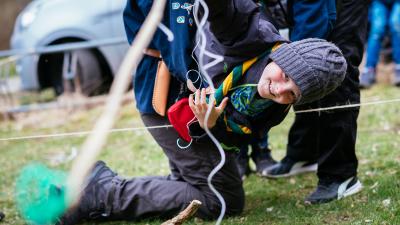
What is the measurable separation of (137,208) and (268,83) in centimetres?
106

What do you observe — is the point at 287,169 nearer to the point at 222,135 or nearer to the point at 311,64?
the point at 222,135

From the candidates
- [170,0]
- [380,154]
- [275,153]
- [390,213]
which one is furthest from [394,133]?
[170,0]

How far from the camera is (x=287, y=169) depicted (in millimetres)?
3889

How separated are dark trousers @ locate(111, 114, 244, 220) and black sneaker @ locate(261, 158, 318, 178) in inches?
28.7

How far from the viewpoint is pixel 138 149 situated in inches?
201

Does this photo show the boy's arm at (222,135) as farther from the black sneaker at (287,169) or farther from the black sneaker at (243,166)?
the black sneaker at (287,169)

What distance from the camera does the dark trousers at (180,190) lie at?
10.2 ft

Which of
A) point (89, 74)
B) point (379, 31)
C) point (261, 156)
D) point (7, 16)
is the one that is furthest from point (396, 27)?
point (7, 16)

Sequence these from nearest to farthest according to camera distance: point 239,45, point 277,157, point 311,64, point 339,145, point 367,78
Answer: point 311,64 → point 239,45 → point 339,145 → point 277,157 → point 367,78

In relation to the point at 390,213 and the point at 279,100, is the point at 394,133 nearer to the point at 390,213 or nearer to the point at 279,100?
the point at 390,213

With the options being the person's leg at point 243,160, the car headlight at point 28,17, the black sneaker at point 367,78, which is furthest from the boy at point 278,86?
the car headlight at point 28,17

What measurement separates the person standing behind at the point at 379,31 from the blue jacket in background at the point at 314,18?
3702mm

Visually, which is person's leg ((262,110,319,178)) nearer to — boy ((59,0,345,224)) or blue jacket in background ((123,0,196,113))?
boy ((59,0,345,224))

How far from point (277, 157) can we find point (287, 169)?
1.84ft
